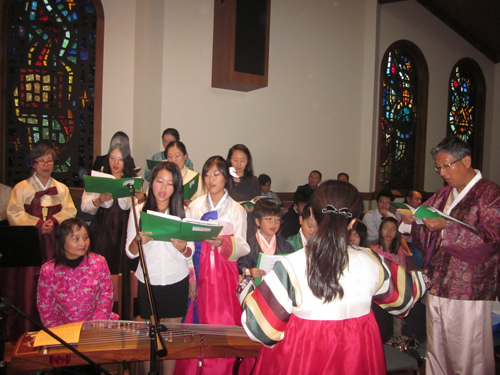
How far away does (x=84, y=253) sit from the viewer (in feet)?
7.58

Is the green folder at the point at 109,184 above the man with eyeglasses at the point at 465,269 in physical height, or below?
above

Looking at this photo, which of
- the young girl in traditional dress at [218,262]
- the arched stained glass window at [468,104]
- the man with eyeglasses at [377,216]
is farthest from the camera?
the arched stained glass window at [468,104]

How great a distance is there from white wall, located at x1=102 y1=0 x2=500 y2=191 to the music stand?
3.23 m


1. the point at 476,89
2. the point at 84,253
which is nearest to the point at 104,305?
the point at 84,253

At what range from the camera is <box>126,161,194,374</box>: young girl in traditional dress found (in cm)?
226

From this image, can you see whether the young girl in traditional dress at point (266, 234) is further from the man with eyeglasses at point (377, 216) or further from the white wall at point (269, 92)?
the white wall at point (269, 92)

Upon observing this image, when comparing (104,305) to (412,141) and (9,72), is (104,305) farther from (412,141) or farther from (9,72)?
(412,141)

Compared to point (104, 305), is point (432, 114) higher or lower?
higher

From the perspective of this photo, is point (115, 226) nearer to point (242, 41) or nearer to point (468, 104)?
point (242, 41)

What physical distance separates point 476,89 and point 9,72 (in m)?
9.54

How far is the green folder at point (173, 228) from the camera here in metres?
1.84

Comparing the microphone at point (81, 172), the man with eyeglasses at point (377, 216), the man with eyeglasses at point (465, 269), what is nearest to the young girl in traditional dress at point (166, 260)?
the man with eyeglasses at point (465, 269)

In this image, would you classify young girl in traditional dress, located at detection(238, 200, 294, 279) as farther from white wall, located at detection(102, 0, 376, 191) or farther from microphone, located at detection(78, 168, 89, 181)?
microphone, located at detection(78, 168, 89, 181)

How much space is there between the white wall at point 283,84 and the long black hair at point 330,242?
158 inches
